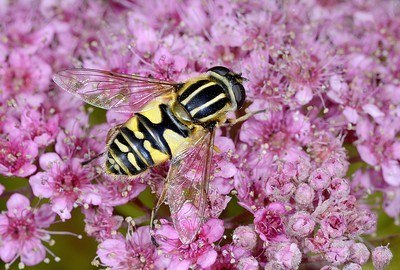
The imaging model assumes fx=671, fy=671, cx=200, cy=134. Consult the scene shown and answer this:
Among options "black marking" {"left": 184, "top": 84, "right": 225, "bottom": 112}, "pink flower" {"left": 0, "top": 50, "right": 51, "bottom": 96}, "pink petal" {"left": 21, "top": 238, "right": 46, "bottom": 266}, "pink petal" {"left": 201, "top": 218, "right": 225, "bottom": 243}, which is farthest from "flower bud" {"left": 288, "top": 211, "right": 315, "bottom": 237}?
"pink flower" {"left": 0, "top": 50, "right": 51, "bottom": 96}

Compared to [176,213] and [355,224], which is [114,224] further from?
→ [355,224]

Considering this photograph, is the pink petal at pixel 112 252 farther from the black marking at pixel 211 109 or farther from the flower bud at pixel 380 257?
the flower bud at pixel 380 257

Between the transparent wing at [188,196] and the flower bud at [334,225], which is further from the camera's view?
the flower bud at [334,225]

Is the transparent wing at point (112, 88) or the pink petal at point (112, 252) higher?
the transparent wing at point (112, 88)

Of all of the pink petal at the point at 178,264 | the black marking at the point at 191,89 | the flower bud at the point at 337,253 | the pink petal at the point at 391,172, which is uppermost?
the black marking at the point at 191,89

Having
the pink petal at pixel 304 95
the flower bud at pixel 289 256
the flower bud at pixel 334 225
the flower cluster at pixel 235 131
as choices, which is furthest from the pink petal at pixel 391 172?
the flower bud at pixel 289 256

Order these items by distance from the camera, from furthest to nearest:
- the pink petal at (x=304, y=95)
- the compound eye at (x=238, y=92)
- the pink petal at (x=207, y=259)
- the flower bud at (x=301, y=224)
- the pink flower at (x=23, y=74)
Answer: the pink flower at (x=23, y=74) → the pink petal at (x=304, y=95) → the compound eye at (x=238, y=92) → the pink petal at (x=207, y=259) → the flower bud at (x=301, y=224)

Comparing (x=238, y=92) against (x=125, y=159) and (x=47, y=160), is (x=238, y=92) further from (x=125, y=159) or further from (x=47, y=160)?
(x=47, y=160)
